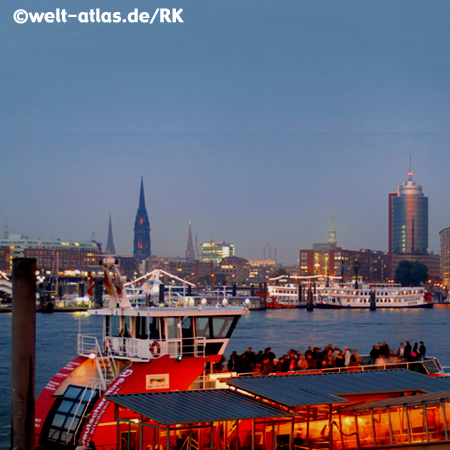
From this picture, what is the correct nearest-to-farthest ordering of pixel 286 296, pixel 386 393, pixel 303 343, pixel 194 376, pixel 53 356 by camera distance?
pixel 386 393 < pixel 194 376 < pixel 53 356 < pixel 303 343 < pixel 286 296

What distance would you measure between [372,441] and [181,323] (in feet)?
16.6

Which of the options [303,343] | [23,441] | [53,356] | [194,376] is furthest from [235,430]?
[303,343]

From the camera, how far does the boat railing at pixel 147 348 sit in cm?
1762

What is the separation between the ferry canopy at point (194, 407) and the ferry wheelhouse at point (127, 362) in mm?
2204

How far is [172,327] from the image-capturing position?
718 inches

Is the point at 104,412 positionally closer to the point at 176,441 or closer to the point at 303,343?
the point at 176,441

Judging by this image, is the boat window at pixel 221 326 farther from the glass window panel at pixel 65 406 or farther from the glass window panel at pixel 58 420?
the glass window panel at pixel 58 420

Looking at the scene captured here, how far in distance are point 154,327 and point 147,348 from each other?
666mm

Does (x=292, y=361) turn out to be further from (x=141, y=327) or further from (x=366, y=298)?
(x=366, y=298)

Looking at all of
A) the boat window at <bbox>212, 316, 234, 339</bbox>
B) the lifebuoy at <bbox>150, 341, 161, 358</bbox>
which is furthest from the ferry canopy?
the boat window at <bbox>212, 316, 234, 339</bbox>

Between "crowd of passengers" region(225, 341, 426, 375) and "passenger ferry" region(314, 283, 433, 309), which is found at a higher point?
"crowd of passengers" region(225, 341, 426, 375)

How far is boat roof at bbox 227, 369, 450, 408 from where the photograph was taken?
14906 mm

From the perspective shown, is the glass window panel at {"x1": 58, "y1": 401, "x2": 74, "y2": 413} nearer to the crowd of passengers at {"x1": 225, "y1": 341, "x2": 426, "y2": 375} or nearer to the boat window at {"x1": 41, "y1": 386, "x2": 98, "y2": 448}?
the boat window at {"x1": 41, "y1": 386, "x2": 98, "y2": 448}

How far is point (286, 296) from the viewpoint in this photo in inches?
6078
